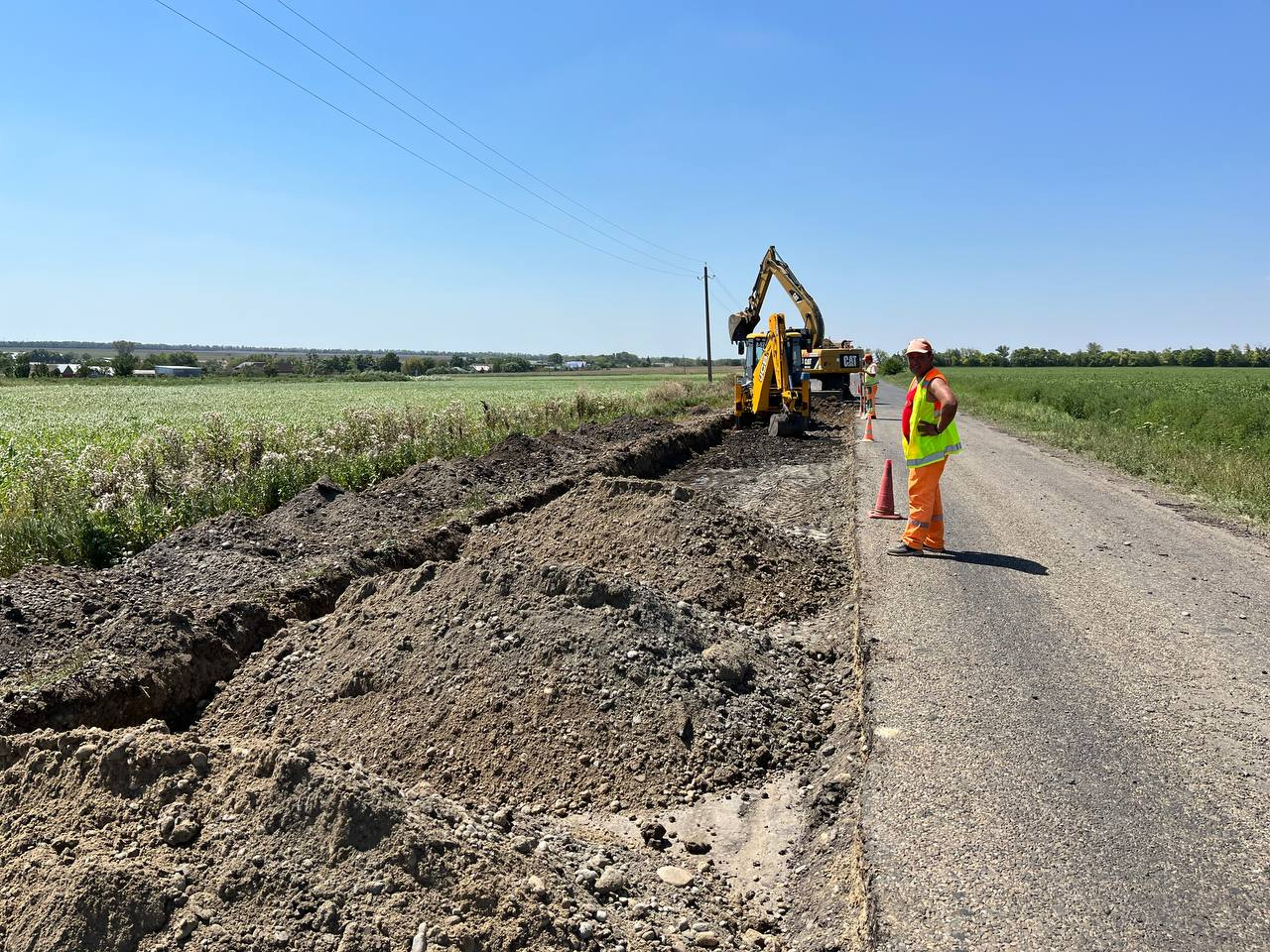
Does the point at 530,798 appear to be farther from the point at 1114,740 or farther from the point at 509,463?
the point at 509,463

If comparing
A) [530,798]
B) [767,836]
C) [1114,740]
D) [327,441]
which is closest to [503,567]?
[530,798]

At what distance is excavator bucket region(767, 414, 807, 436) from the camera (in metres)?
19.3

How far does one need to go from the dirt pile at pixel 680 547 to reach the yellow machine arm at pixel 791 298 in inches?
561

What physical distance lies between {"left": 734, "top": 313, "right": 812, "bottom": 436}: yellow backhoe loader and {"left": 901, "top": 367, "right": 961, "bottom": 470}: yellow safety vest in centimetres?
1072

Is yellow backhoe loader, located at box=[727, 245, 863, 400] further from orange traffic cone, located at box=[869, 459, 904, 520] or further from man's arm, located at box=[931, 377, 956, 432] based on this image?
man's arm, located at box=[931, 377, 956, 432]

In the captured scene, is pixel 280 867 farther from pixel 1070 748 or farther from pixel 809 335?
pixel 809 335

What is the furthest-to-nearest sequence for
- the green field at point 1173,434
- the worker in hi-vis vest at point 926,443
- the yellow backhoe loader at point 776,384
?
the yellow backhoe loader at point 776,384, the green field at point 1173,434, the worker in hi-vis vest at point 926,443

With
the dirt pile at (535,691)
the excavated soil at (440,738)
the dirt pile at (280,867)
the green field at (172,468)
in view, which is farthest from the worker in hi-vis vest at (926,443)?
the green field at (172,468)

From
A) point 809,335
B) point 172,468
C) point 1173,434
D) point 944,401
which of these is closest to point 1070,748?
point 944,401

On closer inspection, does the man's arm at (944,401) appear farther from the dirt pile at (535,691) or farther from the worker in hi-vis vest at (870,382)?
the worker in hi-vis vest at (870,382)

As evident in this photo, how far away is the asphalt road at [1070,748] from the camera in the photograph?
3057 mm

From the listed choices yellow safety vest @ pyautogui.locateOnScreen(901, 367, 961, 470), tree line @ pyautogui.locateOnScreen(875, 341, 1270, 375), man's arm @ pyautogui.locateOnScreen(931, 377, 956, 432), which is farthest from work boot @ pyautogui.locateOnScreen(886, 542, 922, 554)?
tree line @ pyautogui.locateOnScreen(875, 341, 1270, 375)

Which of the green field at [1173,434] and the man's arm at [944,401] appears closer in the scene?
the man's arm at [944,401]

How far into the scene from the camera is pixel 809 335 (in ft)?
76.1
